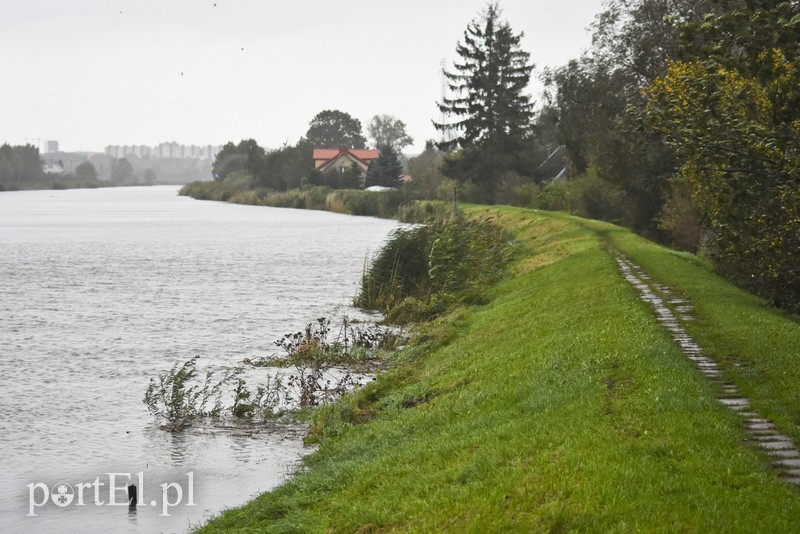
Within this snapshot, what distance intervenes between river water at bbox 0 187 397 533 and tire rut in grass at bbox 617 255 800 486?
20.9 feet

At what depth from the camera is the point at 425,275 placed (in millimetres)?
35062

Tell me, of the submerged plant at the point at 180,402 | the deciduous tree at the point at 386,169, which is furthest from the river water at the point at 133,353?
the deciduous tree at the point at 386,169

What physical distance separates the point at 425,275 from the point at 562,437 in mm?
23260

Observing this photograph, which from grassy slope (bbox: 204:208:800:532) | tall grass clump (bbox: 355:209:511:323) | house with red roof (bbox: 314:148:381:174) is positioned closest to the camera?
grassy slope (bbox: 204:208:800:532)

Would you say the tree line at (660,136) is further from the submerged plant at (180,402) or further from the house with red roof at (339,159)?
the house with red roof at (339,159)

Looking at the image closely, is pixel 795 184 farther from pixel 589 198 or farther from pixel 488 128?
pixel 488 128

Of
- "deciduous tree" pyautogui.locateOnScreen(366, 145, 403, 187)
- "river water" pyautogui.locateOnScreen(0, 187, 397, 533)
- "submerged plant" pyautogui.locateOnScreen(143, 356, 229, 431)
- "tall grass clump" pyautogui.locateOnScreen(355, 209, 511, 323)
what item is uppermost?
"deciduous tree" pyautogui.locateOnScreen(366, 145, 403, 187)

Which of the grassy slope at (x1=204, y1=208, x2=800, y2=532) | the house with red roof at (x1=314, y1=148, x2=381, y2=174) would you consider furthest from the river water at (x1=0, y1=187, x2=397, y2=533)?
the house with red roof at (x1=314, y1=148, x2=381, y2=174)

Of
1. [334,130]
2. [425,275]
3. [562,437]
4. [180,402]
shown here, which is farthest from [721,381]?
[334,130]

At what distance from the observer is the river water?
14828 mm

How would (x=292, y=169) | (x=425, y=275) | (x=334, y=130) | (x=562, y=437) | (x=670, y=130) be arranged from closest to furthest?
(x=562, y=437), (x=670, y=130), (x=425, y=275), (x=292, y=169), (x=334, y=130)

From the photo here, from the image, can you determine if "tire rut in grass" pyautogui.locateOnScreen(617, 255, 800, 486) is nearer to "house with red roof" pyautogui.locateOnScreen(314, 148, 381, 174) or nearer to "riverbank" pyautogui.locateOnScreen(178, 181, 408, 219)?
"riverbank" pyautogui.locateOnScreen(178, 181, 408, 219)

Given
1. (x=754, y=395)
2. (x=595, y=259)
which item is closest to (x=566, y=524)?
(x=754, y=395)

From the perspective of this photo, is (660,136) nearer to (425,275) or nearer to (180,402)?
(425,275)
